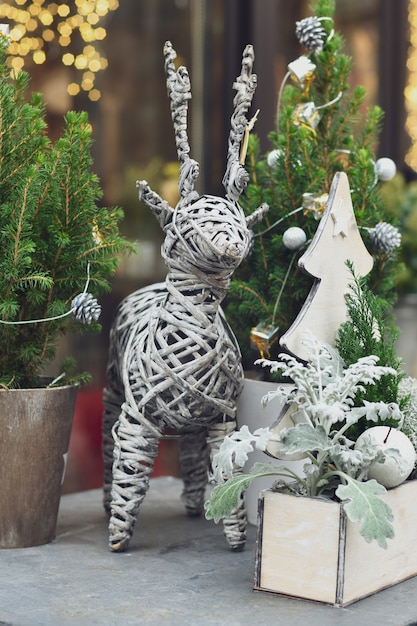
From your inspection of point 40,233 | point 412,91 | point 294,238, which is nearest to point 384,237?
point 294,238

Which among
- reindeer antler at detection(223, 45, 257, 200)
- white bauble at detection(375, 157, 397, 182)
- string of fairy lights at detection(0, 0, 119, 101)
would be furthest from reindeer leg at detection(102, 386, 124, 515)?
string of fairy lights at detection(0, 0, 119, 101)

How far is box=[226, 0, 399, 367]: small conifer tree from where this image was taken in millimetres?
1696

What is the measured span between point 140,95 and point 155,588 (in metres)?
1.57

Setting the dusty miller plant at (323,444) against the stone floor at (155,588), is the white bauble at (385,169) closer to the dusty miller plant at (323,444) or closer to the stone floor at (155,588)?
the dusty miller plant at (323,444)

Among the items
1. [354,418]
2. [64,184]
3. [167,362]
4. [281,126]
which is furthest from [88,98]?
[354,418]

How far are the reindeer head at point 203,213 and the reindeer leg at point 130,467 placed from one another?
0.26 m

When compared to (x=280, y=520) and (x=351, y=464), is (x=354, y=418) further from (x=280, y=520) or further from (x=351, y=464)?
(x=280, y=520)

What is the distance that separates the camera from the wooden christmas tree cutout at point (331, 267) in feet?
4.80

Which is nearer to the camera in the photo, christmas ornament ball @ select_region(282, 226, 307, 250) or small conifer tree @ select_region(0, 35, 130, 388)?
small conifer tree @ select_region(0, 35, 130, 388)

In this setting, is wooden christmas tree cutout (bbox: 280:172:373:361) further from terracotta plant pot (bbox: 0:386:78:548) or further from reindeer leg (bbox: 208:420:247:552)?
terracotta plant pot (bbox: 0:386:78:548)

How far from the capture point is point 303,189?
5.62ft

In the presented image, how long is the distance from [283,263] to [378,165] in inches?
10.6

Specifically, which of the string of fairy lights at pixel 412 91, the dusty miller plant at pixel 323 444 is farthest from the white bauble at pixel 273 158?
the string of fairy lights at pixel 412 91

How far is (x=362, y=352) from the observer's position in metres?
1.42
